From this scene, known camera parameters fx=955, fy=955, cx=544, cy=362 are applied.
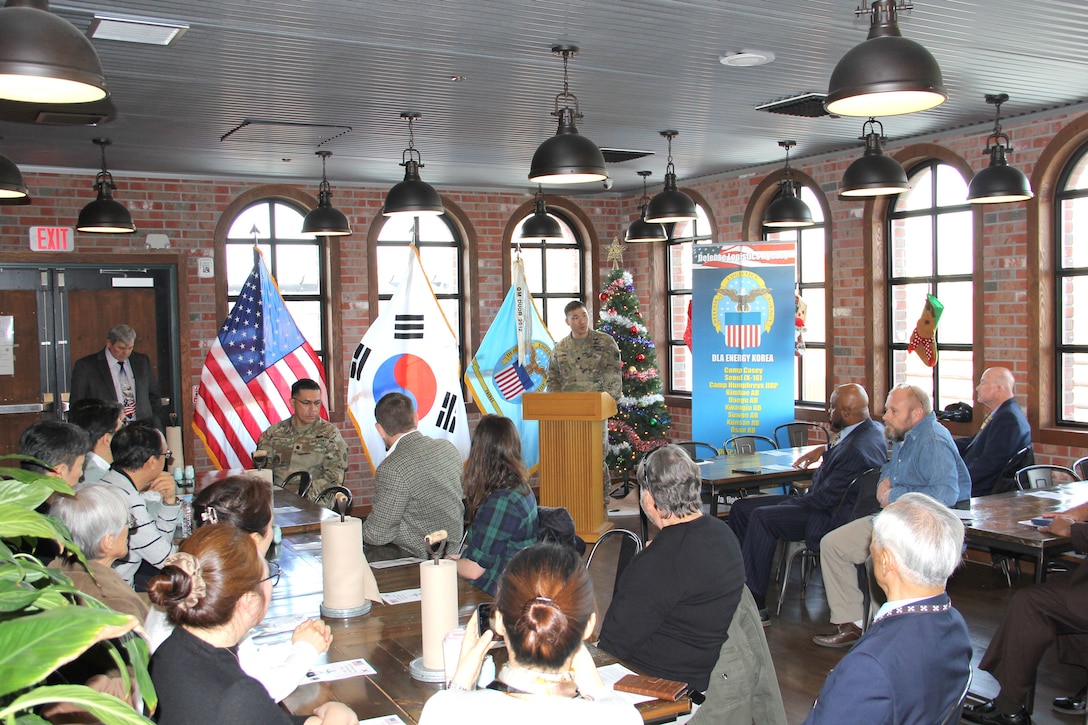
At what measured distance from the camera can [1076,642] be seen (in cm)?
424

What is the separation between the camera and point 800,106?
6562 mm

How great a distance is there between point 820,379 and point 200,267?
6064 mm

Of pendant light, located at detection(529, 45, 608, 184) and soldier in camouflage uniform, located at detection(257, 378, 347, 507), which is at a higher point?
pendant light, located at detection(529, 45, 608, 184)

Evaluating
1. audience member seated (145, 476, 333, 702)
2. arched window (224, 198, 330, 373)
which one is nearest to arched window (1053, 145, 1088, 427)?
audience member seated (145, 476, 333, 702)

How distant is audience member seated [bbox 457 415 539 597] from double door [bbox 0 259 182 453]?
19.3 ft

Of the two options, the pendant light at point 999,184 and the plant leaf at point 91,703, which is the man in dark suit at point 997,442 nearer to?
the pendant light at point 999,184

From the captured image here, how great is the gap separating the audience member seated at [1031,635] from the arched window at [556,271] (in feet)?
23.9

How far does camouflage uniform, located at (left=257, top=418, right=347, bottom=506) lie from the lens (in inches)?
253

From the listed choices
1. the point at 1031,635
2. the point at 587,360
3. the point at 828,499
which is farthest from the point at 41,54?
the point at 587,360

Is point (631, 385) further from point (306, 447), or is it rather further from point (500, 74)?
point (500, 74)

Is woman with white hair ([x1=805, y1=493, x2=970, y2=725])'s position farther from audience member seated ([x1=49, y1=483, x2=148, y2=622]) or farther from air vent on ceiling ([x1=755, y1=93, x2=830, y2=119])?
air vent on ceiling ([x1=755, y1=93, x2=830, y2=119])

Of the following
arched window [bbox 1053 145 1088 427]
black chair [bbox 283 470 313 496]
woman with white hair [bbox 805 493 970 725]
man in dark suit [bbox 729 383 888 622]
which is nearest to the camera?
woman with white hair [bbox 805 493 970 725]

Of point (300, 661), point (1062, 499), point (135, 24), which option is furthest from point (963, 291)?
point (300, 661)

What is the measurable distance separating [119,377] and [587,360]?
4.02 meters
